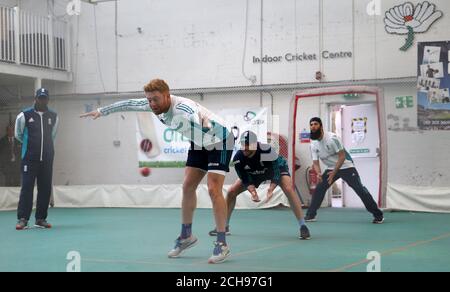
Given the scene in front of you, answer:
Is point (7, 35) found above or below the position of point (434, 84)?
above

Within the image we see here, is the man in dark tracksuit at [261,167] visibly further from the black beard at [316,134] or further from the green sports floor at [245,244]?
the black beard at [316,134]

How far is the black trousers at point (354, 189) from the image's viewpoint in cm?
1193

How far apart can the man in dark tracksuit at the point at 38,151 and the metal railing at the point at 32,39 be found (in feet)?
19.4

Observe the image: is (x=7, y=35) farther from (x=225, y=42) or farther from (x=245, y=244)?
(x=245, y=244)

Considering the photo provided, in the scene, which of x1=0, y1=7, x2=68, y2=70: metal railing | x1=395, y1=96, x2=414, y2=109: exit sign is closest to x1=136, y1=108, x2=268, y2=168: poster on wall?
x1=0, y1=7, x2=68, y2=70: metal railing

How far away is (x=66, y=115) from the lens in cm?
1962


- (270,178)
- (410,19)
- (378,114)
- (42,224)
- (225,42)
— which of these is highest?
(410,19)

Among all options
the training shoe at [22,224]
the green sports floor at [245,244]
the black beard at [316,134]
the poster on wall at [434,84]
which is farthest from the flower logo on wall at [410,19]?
the training shoe at [22,224]

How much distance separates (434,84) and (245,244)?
7.91 m

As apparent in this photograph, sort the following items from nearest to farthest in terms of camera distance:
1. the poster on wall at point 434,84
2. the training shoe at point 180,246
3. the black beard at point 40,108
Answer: the training shoe at point 180,246, the black beard at point 40,108, the poster on wall at point 434,84

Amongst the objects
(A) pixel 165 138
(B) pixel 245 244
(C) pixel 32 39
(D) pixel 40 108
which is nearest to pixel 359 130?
(A) pixel 165 138

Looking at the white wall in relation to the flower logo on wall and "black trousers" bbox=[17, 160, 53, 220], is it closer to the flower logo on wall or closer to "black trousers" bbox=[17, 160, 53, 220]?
the flower logo on wall

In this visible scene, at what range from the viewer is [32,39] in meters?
18.0

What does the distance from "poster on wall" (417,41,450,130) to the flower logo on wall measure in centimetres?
50
